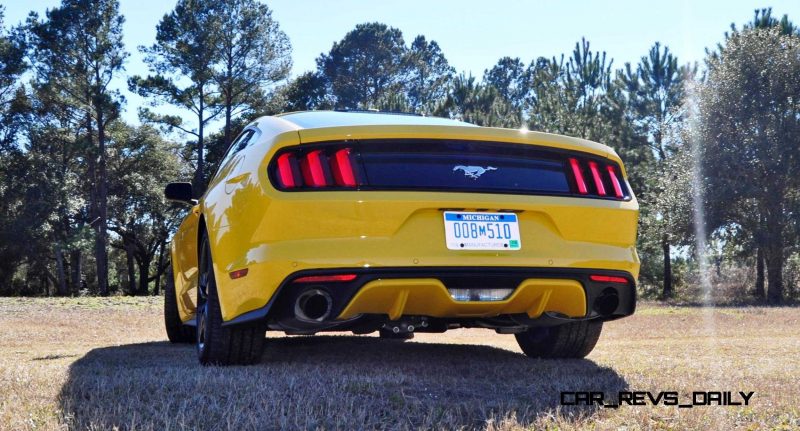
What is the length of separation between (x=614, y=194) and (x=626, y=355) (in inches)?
73.6

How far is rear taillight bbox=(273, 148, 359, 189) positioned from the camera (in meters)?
4.14

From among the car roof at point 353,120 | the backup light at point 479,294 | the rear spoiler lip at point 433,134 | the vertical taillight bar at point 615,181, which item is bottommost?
the backup light at point 479,294

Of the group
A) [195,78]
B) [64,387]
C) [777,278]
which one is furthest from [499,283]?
[195,78]

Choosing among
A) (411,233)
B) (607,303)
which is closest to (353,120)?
(411,233)

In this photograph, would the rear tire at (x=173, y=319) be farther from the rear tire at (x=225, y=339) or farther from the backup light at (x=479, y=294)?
A: the backup light at (x=479, y=294)

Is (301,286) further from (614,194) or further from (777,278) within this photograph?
(777,278)

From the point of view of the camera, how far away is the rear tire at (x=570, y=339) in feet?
17.8

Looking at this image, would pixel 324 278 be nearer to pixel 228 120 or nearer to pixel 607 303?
pixel 607 303

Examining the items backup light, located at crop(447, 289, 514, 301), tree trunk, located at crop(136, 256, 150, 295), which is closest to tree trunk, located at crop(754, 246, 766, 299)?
backup light, located at crop(447, 289, 514, 301)

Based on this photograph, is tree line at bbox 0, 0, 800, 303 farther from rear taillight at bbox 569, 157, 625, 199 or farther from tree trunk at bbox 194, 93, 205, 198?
rear taillight at bbox 569, 157, 625, 199

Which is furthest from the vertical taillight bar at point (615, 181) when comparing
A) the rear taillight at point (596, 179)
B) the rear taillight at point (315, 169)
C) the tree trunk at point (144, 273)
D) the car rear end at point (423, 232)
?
the tree trunk at point (144, 273)

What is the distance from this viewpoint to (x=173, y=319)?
757 centimetres

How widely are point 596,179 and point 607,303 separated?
718mm

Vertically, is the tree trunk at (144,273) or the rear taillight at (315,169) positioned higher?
the rear taillight at (315,169)
